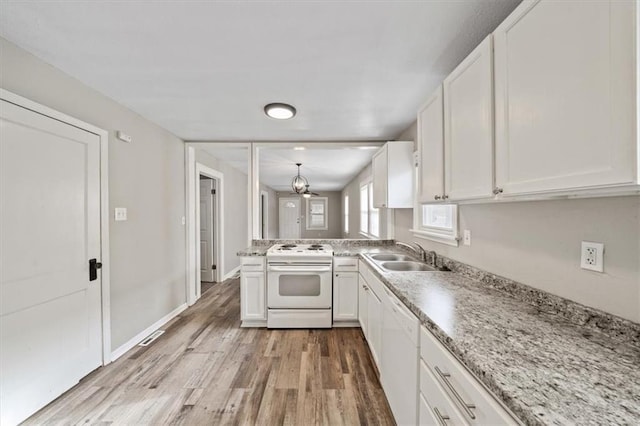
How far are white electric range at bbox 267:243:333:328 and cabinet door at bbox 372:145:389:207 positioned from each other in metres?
0.93

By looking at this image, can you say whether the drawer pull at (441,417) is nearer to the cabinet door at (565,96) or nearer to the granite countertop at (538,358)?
the granite countertop at (538,358)

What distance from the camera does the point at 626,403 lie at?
0.60m

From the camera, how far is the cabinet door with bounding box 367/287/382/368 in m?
1.90

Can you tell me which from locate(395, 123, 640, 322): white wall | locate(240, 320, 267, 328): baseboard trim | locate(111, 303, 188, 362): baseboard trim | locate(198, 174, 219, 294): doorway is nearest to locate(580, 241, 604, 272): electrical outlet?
locate(395, 123, 640, 322): white wall

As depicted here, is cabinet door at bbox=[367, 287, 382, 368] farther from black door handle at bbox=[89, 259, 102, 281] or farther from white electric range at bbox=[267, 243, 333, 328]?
black door handle at bbox=[89, 259, 102, 281]

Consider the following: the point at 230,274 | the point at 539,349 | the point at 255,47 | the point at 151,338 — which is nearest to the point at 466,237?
the point at 539,349

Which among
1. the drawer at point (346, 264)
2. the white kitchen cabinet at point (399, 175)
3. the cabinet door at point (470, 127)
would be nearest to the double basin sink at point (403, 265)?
the drawer at point (346, 264)

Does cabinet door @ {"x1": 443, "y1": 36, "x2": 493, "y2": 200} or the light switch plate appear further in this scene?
the light switch plate

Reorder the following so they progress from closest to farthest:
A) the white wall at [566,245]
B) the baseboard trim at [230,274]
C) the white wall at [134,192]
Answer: the white wall at [566,245] < the white wall at [134,192] < the baseboard trim at [230,274]

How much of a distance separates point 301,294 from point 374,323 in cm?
101

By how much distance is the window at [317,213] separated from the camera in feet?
29.5

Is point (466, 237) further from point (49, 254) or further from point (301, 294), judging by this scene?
point (49, 254)

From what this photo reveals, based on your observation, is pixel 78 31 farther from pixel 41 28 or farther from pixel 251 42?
pixel 251 42

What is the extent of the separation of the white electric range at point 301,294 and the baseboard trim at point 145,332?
1250mm
